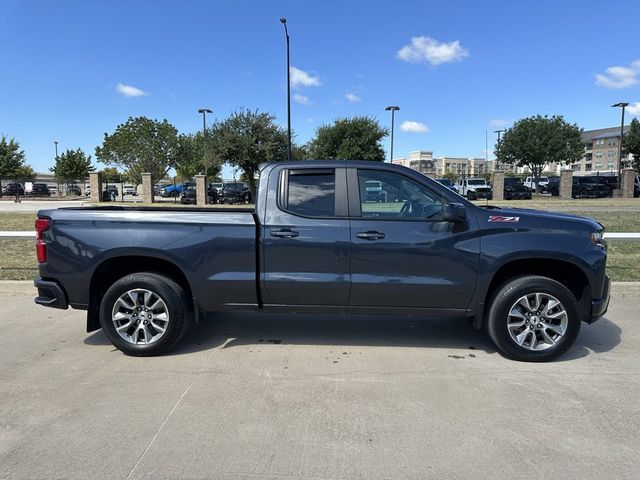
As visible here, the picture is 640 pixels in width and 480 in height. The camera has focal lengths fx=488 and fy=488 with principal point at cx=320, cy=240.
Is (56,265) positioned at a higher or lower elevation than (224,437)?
higher

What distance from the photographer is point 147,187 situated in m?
36.4

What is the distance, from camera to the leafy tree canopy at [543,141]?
46.7m

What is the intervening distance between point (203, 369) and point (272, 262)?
1.15 metres

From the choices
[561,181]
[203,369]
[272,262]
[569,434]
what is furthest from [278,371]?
[561,181]

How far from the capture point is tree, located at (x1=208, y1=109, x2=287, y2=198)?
3244 centimetres

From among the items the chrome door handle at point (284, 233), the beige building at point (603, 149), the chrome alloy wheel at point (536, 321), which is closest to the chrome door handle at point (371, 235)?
the chrome door handle at point (284, 233)

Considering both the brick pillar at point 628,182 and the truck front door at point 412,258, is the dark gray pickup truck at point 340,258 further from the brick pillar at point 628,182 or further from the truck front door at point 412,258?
the brick pillar at point 628,182

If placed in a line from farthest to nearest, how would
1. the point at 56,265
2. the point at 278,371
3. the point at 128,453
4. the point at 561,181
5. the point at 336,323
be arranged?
the point at 561,181 → the point at 336,323 → the point at 56,265 → the point at 278,371 → the point at 128,453

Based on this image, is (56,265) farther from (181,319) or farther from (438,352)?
(438,352)

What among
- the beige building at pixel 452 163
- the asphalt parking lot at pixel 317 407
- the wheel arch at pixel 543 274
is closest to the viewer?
the asphalt parking lot at pixel 317 407

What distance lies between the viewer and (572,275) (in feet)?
15.6

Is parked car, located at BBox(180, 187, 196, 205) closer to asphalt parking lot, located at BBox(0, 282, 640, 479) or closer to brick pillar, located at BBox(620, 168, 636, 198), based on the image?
asphalt parking lot, located at BBox(0, 282, 640, 479)

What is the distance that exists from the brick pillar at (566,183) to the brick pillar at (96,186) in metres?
35.0

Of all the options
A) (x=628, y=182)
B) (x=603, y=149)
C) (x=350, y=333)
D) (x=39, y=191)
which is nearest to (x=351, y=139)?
(x=628, y=182)
